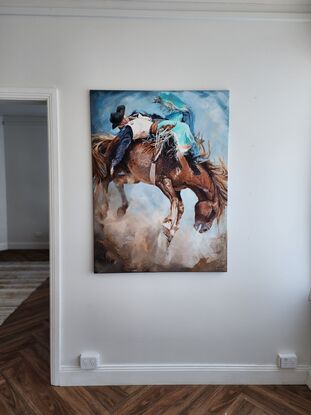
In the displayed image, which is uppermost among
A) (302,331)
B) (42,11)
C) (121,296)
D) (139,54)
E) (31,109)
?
(31,109)

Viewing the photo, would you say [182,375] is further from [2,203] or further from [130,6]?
[2,203]

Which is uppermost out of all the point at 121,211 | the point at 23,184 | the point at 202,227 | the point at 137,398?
the point at 23,184

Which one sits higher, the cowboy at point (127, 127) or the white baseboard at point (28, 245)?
the cowboy at point (127, 127)

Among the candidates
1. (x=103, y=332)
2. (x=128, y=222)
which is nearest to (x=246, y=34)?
(x=128, y=222)

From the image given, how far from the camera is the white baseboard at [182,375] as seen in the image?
1757 mm

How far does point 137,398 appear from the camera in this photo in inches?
65.1

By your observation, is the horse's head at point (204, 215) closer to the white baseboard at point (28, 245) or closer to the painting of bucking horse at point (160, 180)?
the painting of bucking horse at point (160, 180)

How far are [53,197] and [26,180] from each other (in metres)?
4.26

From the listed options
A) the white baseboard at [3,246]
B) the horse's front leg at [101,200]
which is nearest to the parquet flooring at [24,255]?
the white baseboard at [3,246]

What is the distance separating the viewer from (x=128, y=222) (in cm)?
169

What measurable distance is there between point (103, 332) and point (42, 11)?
222cm

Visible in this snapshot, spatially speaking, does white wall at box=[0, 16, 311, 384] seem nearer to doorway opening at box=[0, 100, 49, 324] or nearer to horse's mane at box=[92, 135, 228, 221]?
horse's mane at box=[92, 135, 228, 221]

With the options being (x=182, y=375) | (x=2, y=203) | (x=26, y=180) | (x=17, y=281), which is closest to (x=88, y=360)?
(x=182, y=375)

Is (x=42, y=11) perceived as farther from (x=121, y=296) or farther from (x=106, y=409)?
(x=106, y=409)
